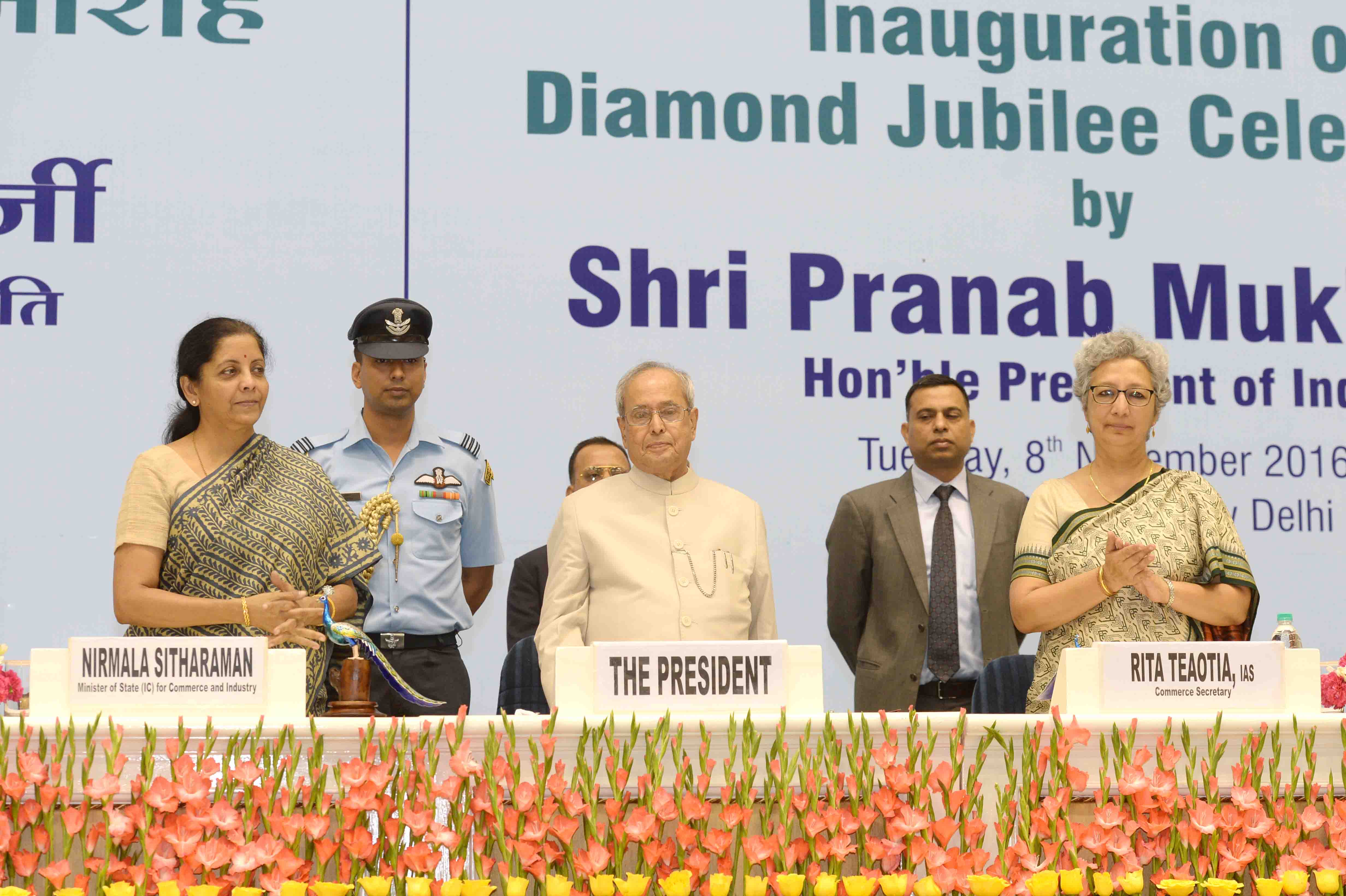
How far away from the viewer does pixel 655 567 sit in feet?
8.39

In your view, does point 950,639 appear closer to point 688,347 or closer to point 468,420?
point 688,347

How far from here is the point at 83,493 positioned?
4.07 metres

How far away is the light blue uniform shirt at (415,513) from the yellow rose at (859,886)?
1758 millimetres

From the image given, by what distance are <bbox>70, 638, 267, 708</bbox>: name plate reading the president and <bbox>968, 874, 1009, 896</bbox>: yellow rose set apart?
39.0 inches

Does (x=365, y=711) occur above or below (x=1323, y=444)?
below

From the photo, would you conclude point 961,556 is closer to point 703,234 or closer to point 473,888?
point 703,234

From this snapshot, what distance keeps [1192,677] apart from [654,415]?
3.50 ft

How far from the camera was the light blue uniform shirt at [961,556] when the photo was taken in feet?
11.4

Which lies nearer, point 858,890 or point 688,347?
point 858,890

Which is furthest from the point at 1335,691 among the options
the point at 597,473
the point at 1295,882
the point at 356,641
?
the point at 356,641

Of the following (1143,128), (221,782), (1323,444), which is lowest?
(221,782)

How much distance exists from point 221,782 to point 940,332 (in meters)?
3.09

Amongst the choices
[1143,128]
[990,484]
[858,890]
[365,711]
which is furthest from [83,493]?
[1143,128]

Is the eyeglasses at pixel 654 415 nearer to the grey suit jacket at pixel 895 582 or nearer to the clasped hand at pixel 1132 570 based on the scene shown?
the clasped hand at pixel 1132 570
